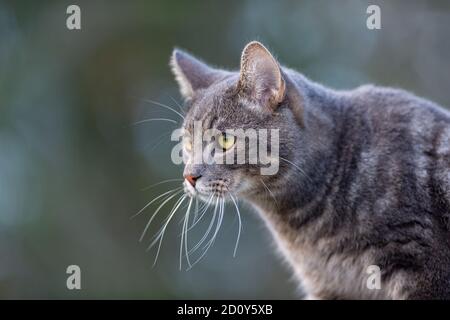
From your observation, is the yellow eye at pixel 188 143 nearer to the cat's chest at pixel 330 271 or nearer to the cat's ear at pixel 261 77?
the cat's ear at pixel 261 77

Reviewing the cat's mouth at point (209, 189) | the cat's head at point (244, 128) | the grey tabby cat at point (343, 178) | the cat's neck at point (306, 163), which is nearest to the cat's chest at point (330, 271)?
the grey tabby cat at point (343, 178)

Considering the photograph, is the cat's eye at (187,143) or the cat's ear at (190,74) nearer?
the cat's eye at (187,143)

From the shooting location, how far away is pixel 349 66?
6.58 metres

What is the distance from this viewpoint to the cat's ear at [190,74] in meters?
3.16

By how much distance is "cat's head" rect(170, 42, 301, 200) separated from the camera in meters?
2.71

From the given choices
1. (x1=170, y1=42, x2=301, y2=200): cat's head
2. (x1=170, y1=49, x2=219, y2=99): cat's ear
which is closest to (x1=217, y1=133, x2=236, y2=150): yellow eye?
(x1=170, y1=42, x2=301, y2=200): cat's head

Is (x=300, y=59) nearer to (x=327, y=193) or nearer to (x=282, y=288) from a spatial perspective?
(x=282, y=288)

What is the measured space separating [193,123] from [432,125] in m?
1.03

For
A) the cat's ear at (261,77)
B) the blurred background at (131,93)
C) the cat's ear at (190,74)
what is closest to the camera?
the cat's ear at (261,77)

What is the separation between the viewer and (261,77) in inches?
107

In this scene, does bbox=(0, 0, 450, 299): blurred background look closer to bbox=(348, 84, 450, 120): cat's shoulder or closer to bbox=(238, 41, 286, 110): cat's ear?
bbox=(348, 84, 450, 120): cat's shoulder

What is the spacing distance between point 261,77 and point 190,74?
57cm

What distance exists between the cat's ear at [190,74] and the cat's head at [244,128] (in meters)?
0.30

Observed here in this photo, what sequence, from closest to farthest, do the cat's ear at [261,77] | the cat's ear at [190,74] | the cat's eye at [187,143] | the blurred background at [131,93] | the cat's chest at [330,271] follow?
the cat's ear at [261,77], the cat's chest at [330,271], the cat's eye at [187,143], the cat's ear at [190,74], the blurred background at [131,93]
